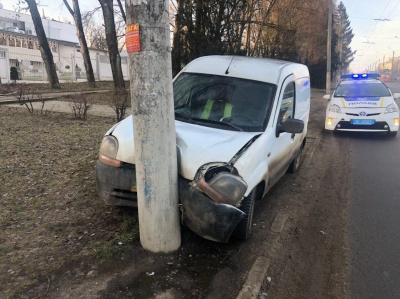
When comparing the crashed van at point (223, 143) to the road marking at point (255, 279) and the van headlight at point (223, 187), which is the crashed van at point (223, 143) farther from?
the road marking at point (255, 279)

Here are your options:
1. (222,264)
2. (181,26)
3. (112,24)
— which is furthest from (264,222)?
(112,24)

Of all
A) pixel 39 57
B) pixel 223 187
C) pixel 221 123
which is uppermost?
pixel 39 57

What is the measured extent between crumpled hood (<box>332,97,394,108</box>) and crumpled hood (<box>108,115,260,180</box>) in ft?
23.8

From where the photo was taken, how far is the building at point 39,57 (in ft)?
99.6

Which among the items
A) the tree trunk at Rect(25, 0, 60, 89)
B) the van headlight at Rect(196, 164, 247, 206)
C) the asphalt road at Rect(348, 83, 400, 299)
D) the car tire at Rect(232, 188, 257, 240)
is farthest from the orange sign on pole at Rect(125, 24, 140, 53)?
the tree trunk at Rect(25, 0, 60, 89)

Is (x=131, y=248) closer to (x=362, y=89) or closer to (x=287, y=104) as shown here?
(x=287, y=104)

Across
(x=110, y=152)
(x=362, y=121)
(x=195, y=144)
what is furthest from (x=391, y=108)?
(x=110, y=152)

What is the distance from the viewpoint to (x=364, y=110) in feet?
32.7

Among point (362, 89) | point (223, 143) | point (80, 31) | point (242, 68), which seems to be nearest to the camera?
point (223, 143)

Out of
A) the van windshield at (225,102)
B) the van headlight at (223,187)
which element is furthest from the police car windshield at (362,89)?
the van headlight at (223,187)

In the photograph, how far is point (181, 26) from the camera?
1252 cm

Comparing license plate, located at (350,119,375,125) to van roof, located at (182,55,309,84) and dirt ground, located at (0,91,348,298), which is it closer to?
dirt ground, located at (0,91,348,298)

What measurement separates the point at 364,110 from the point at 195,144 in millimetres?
8056

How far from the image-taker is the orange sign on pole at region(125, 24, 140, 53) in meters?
2.94
